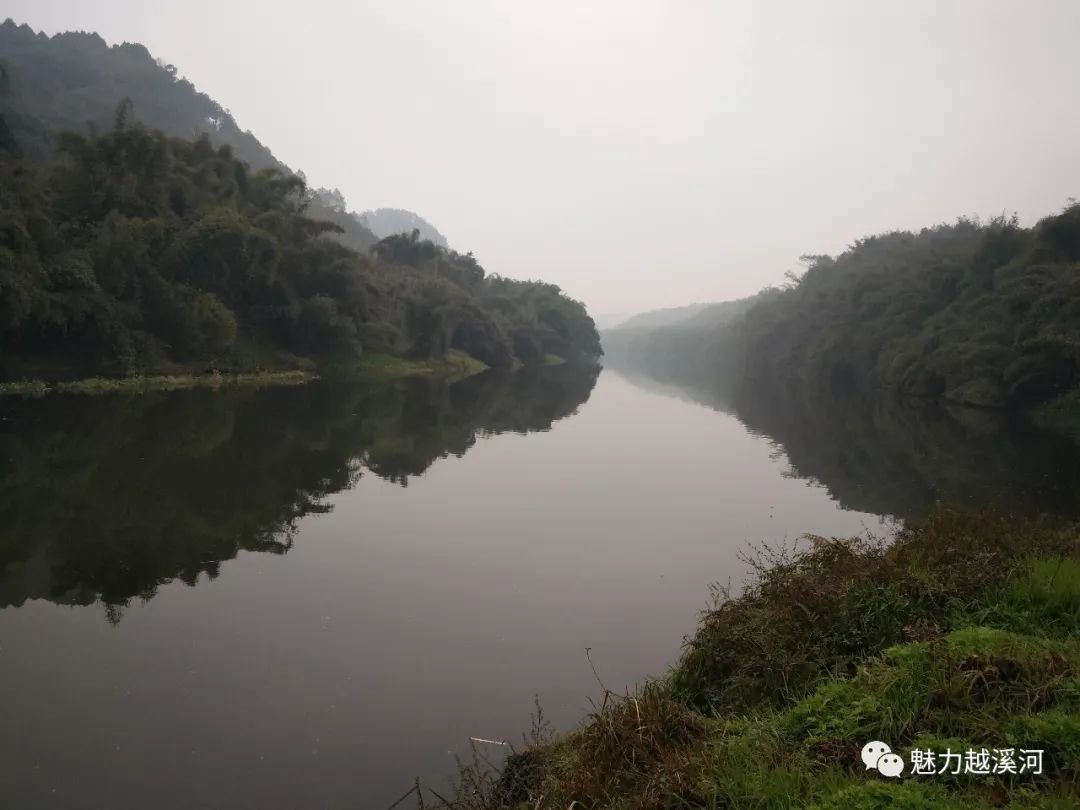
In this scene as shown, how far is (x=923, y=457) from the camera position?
20.4 m

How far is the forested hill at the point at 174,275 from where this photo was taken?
2752 cm

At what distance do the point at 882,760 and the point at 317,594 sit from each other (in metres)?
6.51

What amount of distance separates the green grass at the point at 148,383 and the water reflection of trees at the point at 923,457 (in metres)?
24.0

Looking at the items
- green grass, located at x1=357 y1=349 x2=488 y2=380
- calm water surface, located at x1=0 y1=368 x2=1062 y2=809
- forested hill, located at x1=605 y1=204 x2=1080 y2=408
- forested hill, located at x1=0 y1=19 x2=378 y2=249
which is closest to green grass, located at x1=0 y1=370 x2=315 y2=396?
green grass, located at x1=357 y1=349 x2=488 y2=380

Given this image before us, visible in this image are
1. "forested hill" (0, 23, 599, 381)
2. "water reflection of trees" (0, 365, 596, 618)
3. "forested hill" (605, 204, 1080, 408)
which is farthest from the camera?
"forested hill" (605, 204, 1080, 408)

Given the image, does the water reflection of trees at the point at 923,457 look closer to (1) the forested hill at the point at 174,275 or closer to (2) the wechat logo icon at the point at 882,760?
(2) the wechat logo icon at the point at 882,760

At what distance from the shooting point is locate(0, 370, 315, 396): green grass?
25.7 meters

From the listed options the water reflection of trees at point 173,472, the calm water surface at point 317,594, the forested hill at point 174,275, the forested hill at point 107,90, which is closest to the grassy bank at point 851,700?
the calm water surface at point 317,594

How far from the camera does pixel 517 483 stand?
609 inches

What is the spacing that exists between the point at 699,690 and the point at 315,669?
136 inches

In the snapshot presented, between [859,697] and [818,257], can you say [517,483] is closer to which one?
[859,697]

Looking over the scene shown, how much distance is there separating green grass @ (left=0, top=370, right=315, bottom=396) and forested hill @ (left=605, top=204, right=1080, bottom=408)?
119 ft

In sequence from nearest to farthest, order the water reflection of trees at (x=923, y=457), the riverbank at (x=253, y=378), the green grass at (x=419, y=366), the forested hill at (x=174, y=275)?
1. the water reflection of trees at (x=923, y=457)
2. the riverbank at (x=253, y=378)
3. the forested hill at (x=174, y=275)
4. the green grass at (x=419, y=366)

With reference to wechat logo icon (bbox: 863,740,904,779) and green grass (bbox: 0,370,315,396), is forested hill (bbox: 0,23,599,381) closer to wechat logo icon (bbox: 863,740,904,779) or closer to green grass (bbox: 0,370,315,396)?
green grass (bbox: 0,370,315,396)
